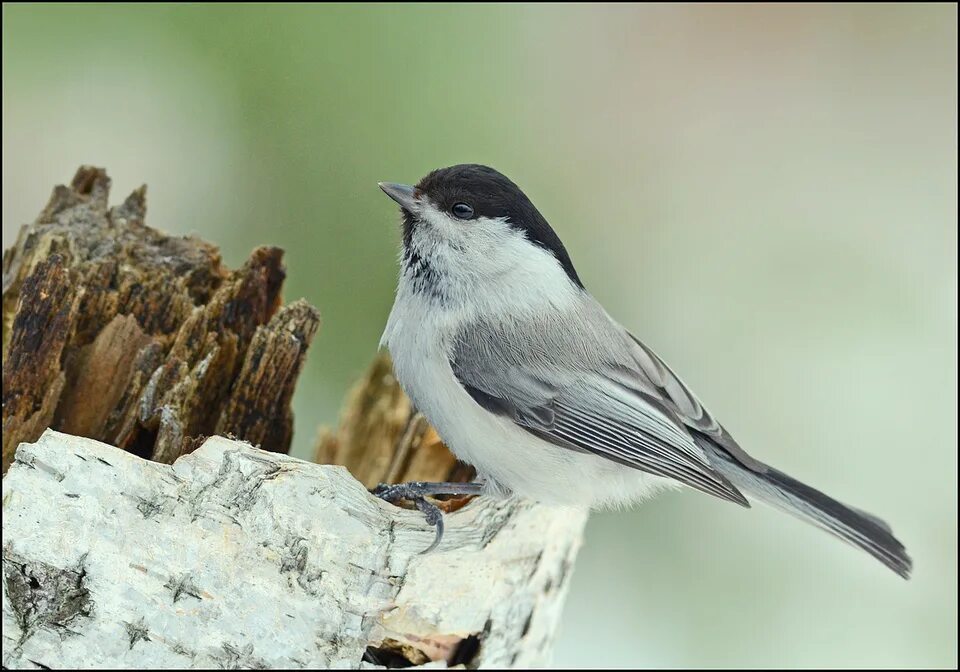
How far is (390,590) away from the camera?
135 centimetres

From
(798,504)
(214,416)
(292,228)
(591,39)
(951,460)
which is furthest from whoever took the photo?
(591,39)

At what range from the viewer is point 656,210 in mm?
2857

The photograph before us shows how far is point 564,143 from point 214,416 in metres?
1.59

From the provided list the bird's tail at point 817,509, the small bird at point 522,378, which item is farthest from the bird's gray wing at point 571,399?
the bird's tail at point 817,509

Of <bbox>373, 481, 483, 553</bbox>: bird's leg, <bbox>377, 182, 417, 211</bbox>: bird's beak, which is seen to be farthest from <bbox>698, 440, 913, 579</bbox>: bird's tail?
<bbox>377, 182, 417, 211</bbox>: bird's beak

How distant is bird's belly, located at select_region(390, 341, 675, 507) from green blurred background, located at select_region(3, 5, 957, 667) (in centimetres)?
77

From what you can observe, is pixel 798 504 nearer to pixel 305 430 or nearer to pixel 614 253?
pixel 614 253

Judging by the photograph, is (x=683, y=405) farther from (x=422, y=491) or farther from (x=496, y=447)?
(x=422, y=491)

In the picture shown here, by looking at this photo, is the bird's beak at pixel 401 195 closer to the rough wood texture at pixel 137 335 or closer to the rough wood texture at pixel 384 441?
the rough wood texture at pixel 137 335

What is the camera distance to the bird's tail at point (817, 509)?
1.73 m

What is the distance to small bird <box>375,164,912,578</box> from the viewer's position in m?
1.61

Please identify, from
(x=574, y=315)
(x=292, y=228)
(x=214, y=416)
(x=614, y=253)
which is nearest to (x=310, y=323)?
(x=214, y=416)

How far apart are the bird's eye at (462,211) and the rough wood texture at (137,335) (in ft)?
1.06

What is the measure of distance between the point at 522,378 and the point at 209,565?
0.65 meters
